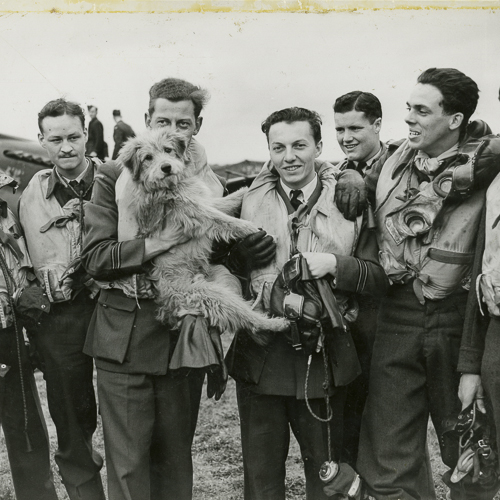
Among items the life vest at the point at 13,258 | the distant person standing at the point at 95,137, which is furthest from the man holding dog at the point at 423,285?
the distant person standing at the point at 95,137

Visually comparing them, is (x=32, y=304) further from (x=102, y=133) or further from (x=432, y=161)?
(x=102, y=133)

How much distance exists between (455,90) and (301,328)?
1.70 metres

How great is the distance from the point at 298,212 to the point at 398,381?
45.6 inches

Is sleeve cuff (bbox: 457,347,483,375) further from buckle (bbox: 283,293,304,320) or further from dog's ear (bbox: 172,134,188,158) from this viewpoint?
dog's ear (bbox: 172,134,188,158)

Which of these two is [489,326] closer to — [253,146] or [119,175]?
[119,175]

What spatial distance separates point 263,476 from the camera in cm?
325

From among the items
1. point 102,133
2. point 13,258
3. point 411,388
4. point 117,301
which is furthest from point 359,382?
point 102,133

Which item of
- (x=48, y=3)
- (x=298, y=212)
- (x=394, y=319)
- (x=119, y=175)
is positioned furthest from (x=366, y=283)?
(x=48, y=3)

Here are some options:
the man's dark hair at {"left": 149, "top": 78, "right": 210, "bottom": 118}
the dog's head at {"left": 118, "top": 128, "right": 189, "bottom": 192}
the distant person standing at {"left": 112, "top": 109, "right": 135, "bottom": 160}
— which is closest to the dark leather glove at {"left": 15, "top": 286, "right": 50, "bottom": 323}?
the dog's head at {"left": 118, "top": 128, "right": 189, "bottom": 192}

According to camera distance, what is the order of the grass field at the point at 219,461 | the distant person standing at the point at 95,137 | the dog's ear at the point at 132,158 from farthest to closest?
1. the distant person standing at the point at 95,137
2. the grass field at the point at 219,461
3. the dog's ear at the point at 132,158

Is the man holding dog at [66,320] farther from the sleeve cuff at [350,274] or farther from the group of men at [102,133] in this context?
the group of men at [102,133]

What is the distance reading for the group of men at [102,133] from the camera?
7107 millimetres

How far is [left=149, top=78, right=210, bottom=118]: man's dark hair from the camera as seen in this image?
11.8 feet

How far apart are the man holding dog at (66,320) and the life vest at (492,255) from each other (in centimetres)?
237
